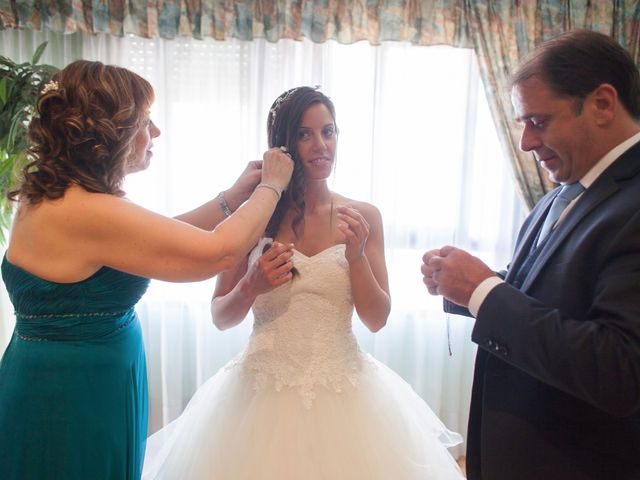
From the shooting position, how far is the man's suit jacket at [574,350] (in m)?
0.89

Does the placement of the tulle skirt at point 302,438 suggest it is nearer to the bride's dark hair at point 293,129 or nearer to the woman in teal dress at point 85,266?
the woman in teal dress at point 85,266

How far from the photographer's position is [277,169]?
1505 mm

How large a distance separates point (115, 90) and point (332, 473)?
1.26 m

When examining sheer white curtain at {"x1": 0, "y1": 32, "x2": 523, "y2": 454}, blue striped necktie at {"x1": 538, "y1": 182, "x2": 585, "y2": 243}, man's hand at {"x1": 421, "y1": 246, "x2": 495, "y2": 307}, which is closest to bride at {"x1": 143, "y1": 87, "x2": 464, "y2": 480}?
man's hand at {"x1": 421, "y1": 246, "x2": 495, "y2": 307}

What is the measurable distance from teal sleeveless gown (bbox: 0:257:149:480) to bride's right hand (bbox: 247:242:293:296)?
0.40 meters

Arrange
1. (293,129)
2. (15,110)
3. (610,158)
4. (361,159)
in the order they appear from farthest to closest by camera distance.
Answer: (361,159) → (15,110) → (293,129) → (610,158)

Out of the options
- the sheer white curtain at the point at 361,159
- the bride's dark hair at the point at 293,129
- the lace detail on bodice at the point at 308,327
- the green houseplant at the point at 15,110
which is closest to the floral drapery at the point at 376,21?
the sheer white curtain at the point at 361,159

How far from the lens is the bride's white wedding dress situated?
1490 millimetres

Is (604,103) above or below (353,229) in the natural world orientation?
above

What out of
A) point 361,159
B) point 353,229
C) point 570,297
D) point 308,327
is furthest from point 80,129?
point 361,159

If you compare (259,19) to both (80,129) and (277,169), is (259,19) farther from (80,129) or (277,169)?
(80,129)

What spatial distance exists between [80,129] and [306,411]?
108 centimetres

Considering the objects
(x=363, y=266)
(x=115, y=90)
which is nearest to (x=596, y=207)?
(x=363, y=266)

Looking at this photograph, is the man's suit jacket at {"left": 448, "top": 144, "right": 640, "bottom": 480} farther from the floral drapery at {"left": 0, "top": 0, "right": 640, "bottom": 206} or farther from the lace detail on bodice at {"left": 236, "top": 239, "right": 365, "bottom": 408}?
the floral drapery at {"left": 0, "top": 0, "right": 640, "bottom": 206}
